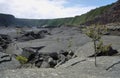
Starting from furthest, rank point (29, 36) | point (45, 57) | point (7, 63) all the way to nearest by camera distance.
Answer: point (29, 36) < point (45, 57) < point (7, 63)

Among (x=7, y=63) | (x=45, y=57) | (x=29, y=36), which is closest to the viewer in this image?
(x=7, y=63)

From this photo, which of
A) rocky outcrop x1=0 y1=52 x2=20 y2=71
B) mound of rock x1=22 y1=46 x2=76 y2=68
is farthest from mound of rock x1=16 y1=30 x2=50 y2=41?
rocky outcrop x1=0 y1=52 x2=20 y2=71

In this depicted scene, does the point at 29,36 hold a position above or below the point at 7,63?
below

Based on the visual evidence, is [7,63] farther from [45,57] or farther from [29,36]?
[29,36]

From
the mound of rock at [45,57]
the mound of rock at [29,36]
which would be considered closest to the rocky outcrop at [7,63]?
the mound of rock at [45,57]

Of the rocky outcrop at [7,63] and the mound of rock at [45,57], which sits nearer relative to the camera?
the rocky outcrop at [7,63]

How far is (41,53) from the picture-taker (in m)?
44.6

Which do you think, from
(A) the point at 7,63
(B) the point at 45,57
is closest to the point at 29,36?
(B) the point at 45,57

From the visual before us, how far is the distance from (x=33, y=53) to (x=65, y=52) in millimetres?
4887

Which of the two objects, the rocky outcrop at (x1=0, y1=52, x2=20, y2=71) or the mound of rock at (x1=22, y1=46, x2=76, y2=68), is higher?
the rocky outcrop at (x1=0, y1=52, x2=20, y2=71)

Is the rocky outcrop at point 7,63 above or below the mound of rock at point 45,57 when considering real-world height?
above

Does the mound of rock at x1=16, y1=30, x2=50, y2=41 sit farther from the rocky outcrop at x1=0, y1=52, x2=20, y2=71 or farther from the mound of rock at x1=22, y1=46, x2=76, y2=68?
the rocky outcrop at x1=0, y1=52, x2=20, y2=71

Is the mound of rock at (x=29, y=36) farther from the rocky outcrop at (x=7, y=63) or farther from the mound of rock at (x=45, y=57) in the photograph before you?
the rocky outcrop at (x=7, y=63)

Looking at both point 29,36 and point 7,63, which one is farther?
point 29,36
